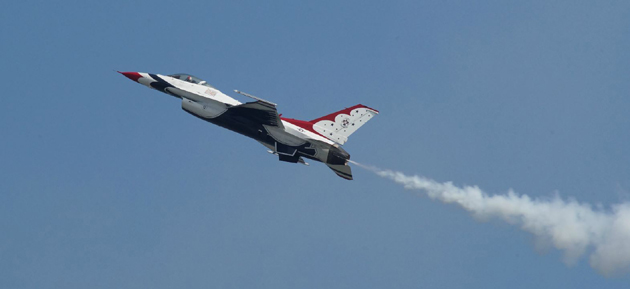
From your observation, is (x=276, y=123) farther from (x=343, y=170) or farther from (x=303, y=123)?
(x=343, y=170)

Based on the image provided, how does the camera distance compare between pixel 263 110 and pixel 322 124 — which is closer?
pixel 263 110

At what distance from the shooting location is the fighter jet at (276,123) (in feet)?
111

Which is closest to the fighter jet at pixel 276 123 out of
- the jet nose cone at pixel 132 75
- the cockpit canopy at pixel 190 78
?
the cockpit canopy at pixel 190 78

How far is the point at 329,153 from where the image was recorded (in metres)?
33.8

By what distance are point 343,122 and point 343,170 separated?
2.43 m

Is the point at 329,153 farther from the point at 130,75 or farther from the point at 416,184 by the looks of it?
the point at 130,75

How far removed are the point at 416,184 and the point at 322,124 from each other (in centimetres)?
587

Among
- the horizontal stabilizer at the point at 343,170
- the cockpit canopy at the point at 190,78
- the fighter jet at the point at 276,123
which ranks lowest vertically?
the horizontal stabilizer at the point at 343,170

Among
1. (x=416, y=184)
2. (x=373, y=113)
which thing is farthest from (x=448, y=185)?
(x=373, y=113)

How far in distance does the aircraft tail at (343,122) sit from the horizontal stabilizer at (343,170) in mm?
1311

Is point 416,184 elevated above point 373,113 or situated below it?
below

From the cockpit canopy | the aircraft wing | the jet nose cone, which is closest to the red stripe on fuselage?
the aircraft wing

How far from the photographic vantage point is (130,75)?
36.4m

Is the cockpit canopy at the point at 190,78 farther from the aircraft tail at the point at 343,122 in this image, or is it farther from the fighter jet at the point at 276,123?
the aircraft tail at the point at 343,122
